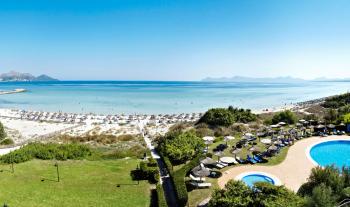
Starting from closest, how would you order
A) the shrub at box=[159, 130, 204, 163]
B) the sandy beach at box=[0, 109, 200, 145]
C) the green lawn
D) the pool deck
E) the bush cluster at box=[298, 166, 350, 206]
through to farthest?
the bush cluster at box=[298, 166, 350, 206], the green lawn, the pool deck, the shrub at box=[159, 130, 204, 163], the sandy beach at box=[0, 109, 200, 145]

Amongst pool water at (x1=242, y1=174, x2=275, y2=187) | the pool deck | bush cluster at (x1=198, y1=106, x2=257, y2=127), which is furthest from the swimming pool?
bush cluster at (x1=198, y1=106, x2=257, y2=127)

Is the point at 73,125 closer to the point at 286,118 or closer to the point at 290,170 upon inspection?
the point at 286,118

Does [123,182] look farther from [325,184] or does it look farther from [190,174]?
[325,184]

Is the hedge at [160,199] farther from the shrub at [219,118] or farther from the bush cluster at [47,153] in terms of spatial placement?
the shrub at [219,118]

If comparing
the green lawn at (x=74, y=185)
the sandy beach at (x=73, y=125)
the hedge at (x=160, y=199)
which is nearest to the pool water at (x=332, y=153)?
the hedge at (x=160, y=199)

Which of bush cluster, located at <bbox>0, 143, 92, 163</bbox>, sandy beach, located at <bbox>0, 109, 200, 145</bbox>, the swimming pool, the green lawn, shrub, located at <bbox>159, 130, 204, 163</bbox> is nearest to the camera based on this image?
the green lawn

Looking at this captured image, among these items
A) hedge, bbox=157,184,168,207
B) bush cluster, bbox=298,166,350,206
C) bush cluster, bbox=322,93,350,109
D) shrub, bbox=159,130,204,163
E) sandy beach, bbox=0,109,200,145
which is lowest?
sandy beach, bbox=0,109,200,145

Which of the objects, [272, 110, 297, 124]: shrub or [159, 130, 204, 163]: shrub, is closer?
[159, 130, 204, 163]: shrub

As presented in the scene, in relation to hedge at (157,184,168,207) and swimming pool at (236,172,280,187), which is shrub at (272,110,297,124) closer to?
swimming pool at (236,172,280,187)
